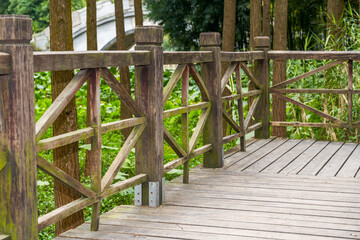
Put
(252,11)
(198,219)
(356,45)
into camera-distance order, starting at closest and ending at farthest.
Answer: (198,219), (356,45), (252,11)

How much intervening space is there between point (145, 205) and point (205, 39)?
2.03 m

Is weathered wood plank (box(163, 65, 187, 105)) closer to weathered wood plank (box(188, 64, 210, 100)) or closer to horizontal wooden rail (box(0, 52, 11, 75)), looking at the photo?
weathered wood plank (box(188, 64, 210, 100))

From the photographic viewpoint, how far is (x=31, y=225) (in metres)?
3.21

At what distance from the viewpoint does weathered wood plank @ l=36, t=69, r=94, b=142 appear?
333 centimetres

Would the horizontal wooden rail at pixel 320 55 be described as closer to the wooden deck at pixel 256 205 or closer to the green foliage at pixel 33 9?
the wooden deck at pixel 256 205

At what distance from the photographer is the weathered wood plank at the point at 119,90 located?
4055 millimetres

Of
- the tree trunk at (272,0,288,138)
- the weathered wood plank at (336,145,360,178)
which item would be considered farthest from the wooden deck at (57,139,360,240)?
the tree trunk at (272,0,288,138)

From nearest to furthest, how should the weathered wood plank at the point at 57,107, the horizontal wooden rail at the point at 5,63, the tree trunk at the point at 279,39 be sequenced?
the horizontal wooden rail at the point at 5,63, the weathered wood plank at the point at 57,107, the tree trunk at the point at 279,39

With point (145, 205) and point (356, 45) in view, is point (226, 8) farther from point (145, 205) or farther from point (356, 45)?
point (145, 205)

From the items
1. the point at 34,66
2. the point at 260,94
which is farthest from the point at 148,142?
the point at 260,94

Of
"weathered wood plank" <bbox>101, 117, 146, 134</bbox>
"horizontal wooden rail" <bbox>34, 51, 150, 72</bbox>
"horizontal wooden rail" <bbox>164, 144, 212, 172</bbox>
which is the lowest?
"horizontal wooden rail" <bbox>164, 144, 212, 172</bbox>

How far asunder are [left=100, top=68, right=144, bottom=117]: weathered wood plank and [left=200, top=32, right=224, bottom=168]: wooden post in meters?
1.64

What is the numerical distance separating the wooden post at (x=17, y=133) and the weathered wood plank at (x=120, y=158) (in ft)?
3.27

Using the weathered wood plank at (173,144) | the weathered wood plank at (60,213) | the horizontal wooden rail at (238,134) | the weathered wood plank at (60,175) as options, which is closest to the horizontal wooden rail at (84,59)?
the weathered wood plank at (60,175)
